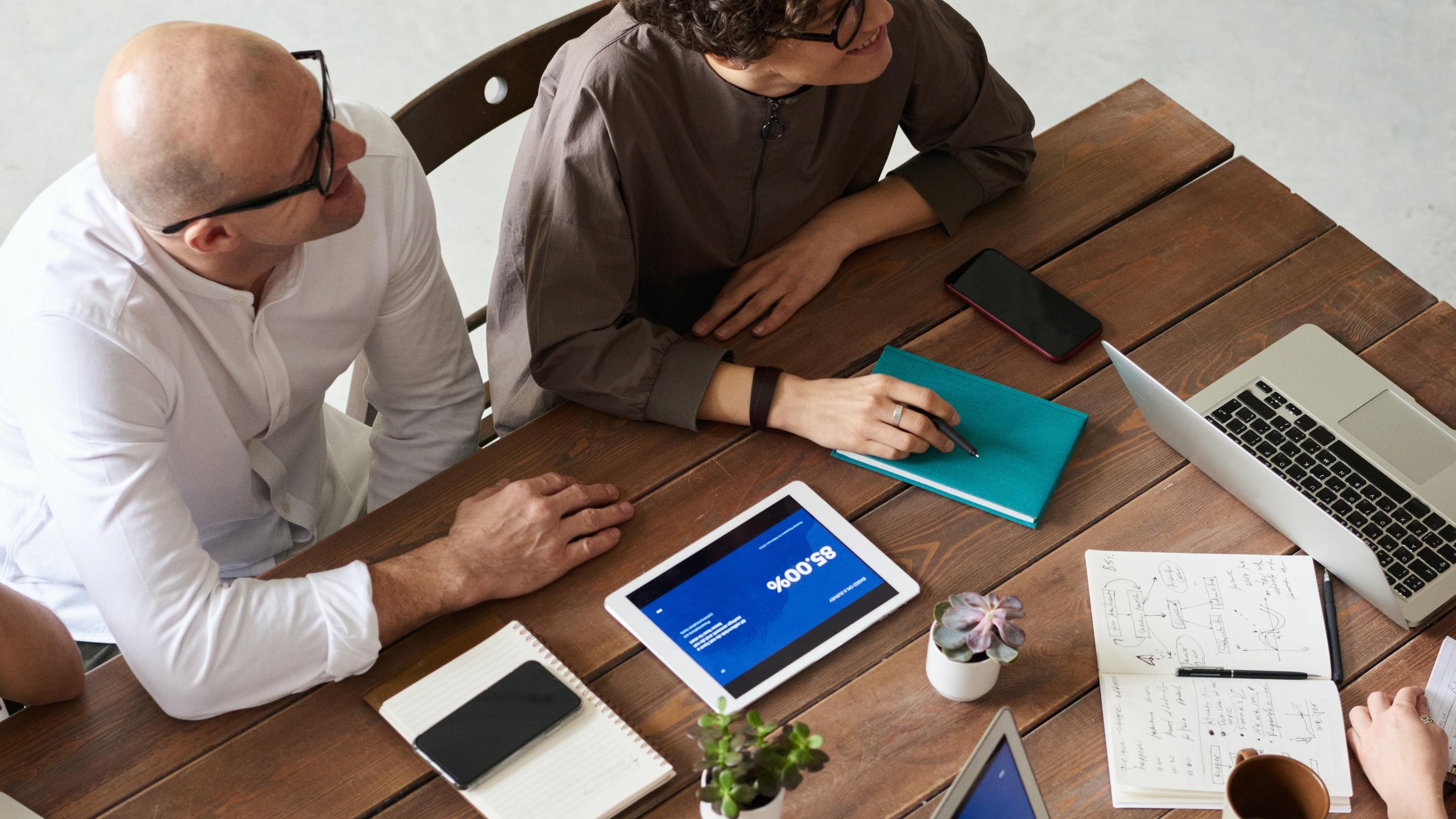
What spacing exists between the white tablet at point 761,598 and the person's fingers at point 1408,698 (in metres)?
0.50

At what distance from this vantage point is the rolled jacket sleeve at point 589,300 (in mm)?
1569

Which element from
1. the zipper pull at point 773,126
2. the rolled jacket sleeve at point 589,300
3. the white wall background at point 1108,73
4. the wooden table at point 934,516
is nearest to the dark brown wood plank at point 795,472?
the wooden table at point 934,516

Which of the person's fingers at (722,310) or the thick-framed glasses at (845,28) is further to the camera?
the person's fingers at (722,310)

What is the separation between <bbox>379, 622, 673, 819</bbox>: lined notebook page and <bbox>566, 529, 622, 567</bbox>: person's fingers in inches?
4.3

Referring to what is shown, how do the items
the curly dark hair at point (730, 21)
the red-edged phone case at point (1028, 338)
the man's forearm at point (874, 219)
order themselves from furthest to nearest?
the man's forearm at point (874, 219) → the red-edged phone case at point (1028, 338) → the curly dark hair at point (730, 21)

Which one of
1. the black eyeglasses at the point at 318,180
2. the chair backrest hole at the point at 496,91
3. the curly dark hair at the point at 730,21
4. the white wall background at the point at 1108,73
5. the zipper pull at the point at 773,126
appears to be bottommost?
the white wall background at the point at 1108,73

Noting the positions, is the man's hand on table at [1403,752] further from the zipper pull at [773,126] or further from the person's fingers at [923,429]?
the zipper pull at [773,126]

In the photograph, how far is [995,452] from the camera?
60.8 inches

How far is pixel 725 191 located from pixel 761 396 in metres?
0.34

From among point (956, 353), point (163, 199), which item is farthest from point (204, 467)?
point (956, 353)

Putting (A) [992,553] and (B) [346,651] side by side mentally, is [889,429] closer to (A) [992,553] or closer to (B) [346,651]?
(A) [992,553]

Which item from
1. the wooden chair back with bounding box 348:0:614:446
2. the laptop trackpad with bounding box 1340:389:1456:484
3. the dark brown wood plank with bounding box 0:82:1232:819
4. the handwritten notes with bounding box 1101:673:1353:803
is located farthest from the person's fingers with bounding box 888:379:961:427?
the wooden chair back with bounding box 348:0:614:446

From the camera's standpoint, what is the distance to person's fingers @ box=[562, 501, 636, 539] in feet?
4.80

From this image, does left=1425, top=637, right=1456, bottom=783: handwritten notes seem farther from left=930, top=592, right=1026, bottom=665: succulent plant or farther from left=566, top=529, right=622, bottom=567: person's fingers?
left=566, top=529, right=622, bottom=567: person's fingers
